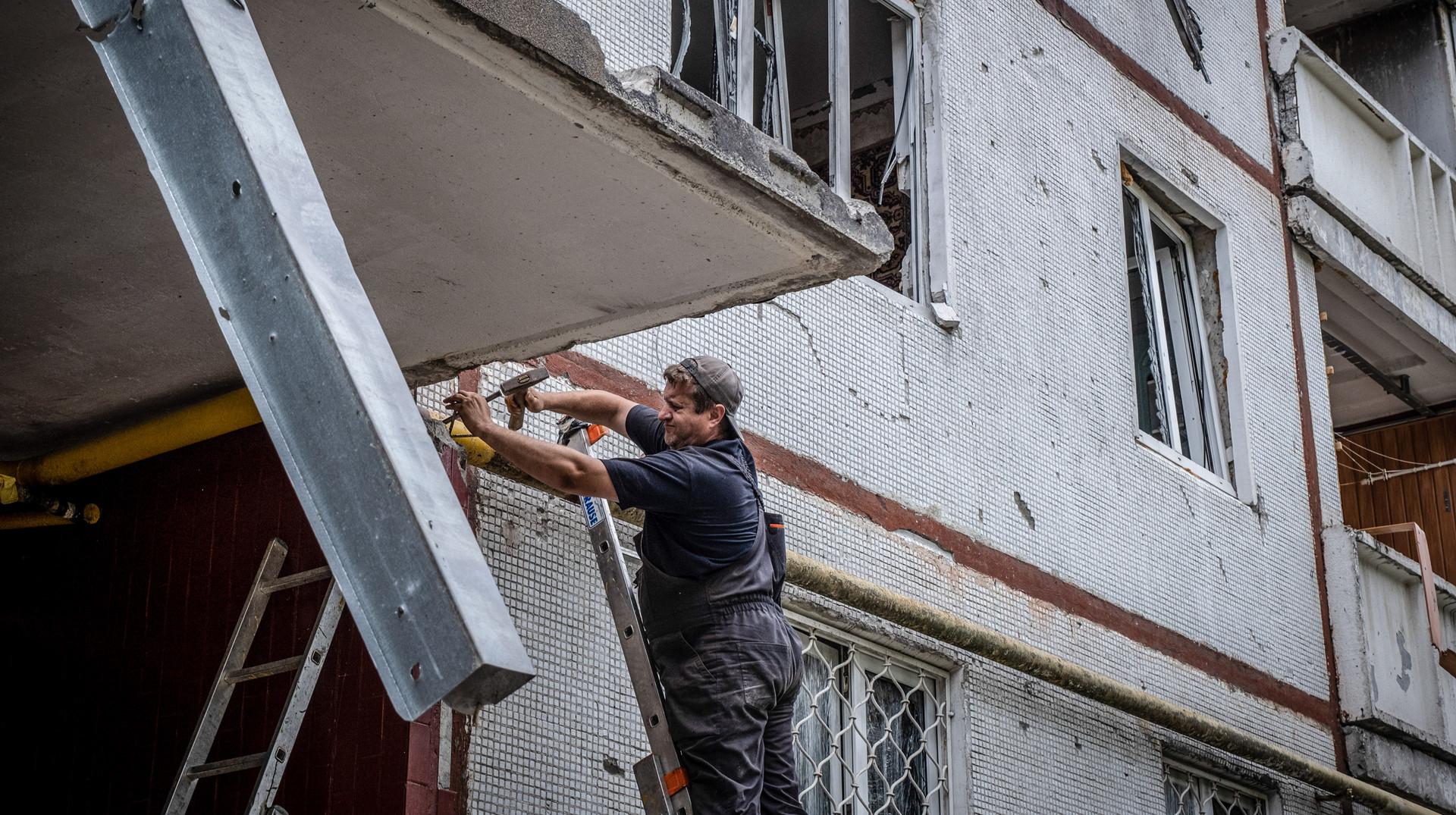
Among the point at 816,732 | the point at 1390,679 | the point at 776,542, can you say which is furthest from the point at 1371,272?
the point at 776,542

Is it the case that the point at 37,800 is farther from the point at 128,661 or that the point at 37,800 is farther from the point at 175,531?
the point at 175,531

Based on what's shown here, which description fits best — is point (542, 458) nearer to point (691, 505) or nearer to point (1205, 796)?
point (691, 505)

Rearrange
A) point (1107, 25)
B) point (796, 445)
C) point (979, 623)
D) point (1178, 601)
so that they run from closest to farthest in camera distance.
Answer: point (796, 445) → point (979, 623) → point (1178, 601) → point (1107, 25)

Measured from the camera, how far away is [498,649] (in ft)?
7.48

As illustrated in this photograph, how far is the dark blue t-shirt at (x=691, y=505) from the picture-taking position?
4.51 metres

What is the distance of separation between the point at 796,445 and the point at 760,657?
6.65 ft

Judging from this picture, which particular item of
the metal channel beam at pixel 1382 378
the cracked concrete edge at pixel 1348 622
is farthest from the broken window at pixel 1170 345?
the metal channel beam at pixel 1382 378

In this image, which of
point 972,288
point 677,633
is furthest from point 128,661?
point 972,288

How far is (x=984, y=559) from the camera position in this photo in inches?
288

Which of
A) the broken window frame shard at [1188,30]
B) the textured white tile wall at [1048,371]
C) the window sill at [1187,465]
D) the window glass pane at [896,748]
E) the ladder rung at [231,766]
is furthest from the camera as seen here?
the broken window frame shard at [1188,30]

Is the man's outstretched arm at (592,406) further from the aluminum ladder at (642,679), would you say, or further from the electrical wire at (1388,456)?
the electrical wire at (1388,456)

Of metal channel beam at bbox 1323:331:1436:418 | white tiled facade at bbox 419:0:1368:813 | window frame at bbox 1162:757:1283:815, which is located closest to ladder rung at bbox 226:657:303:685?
white tiled facade at bbox 419:0:1368:813

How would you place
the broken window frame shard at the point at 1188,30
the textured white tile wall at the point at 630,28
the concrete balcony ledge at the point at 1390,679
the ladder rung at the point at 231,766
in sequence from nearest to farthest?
the ladder rung at the point at 231,766
the textured white tile wall at the point at 630,28
the concrete balcony ledge at the point at 1390,679
the broken window frame shard at the point at 1188,30

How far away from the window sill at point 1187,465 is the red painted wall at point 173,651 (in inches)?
201
